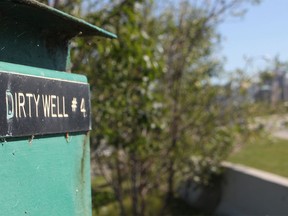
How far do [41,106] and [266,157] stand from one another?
8.53m

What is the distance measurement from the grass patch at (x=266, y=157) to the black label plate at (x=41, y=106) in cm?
515

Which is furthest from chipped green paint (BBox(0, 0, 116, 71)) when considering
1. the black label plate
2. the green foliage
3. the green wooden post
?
the green foliage

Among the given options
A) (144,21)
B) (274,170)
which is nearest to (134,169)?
(144,21)

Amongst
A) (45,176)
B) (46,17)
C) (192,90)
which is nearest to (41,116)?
(45,176)

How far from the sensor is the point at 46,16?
206 cm

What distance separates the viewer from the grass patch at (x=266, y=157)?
8.14 metres

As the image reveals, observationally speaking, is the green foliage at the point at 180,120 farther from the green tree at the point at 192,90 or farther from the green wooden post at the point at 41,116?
the green wooden post at the point at 41,116

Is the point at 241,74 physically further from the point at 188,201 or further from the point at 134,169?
the point at 188,201

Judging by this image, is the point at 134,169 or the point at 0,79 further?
the point at 134,169

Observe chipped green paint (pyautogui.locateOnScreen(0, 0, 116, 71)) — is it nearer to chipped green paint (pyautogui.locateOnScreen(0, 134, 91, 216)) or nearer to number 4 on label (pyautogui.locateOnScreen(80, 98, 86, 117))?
number 4 on label (pyautogui.locateOnScreen(80, 98, 86, 117))

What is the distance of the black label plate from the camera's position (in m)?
1.81

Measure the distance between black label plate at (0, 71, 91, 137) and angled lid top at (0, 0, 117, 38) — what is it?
0.25 meters

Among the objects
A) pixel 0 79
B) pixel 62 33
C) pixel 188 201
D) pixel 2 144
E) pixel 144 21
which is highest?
pixel 144 21

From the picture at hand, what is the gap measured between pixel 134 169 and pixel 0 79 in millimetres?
4694
